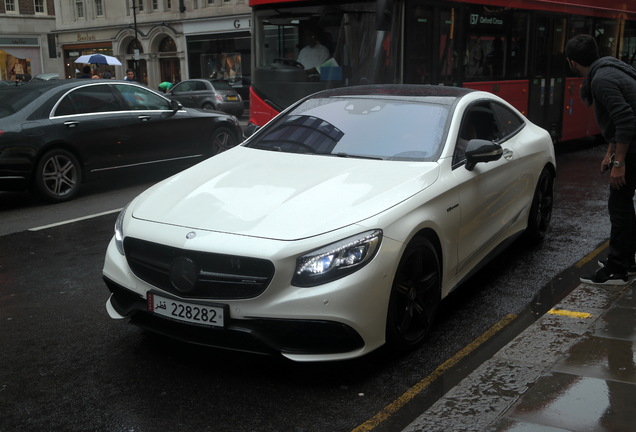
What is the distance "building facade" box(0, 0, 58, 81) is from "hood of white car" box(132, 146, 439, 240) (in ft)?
173

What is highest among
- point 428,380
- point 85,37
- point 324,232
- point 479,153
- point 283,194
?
point 85,37

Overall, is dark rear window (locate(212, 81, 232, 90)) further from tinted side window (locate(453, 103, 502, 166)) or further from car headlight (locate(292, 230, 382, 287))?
car headlight (locate(292, 230, 382, 287))

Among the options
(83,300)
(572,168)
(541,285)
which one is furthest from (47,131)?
(572,168)

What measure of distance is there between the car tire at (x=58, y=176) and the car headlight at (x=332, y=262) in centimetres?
668

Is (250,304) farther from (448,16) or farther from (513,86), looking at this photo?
(513,86)

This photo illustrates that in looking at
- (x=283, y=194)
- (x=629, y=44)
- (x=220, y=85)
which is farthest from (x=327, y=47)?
(x=220, y=85)

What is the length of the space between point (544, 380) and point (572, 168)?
9115mm

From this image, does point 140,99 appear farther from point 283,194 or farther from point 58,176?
point 283,194

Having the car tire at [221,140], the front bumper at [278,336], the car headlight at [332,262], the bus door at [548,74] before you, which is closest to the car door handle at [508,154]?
the car headlight at [332,262]

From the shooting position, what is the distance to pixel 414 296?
4.34 meters

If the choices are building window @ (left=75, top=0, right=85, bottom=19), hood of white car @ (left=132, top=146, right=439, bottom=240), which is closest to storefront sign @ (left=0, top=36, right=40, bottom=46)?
building window @ (left=75, top=0, right=85, bottom=19)

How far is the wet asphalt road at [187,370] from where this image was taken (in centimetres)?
367

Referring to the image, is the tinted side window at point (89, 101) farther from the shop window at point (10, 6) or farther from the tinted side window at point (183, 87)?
the shop window at point (10, 6)

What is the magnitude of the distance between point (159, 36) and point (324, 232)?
44.6 m
